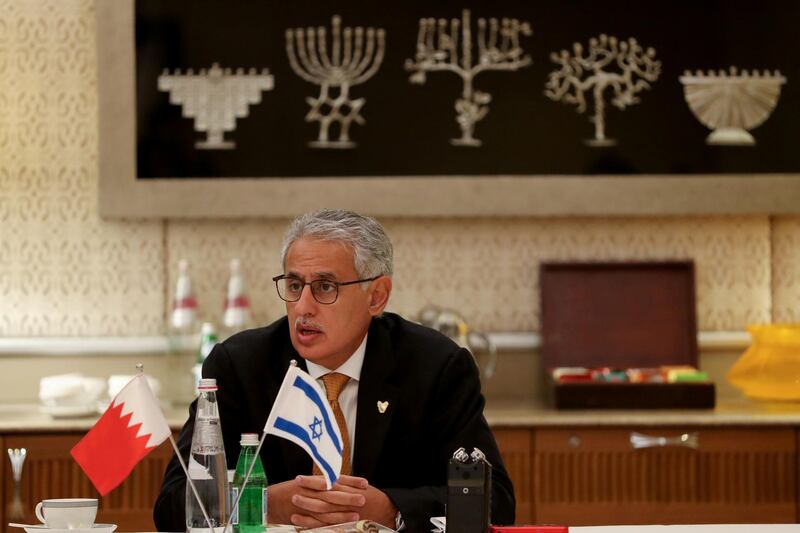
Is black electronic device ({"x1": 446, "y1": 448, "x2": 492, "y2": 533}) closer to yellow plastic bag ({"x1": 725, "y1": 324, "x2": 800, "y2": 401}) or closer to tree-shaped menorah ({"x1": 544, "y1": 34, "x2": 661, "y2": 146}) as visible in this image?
yellow plastic bag ({"x1": 725, "y1": 324, "x2": 800, "y2": 401})

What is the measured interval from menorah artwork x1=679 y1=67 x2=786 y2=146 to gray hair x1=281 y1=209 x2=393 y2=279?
2.14 m

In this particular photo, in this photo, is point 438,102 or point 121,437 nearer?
point 121,437

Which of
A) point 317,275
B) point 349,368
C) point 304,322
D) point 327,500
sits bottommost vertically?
point 327,500

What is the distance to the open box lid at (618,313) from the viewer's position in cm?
440

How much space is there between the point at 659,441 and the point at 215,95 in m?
2.01

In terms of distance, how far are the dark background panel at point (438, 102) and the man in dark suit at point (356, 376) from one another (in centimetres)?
163

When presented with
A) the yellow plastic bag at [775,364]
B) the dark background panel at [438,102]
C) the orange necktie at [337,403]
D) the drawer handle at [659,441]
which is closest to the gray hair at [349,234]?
the orange necktie at [337,403]

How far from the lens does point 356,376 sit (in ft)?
8.93

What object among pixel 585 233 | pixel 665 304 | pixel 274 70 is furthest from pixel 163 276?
pixel 665 304

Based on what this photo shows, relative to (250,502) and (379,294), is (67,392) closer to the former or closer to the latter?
(379,294)

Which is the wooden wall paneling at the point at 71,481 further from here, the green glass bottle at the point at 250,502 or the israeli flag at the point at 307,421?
the israeli flag at the point at 307,421

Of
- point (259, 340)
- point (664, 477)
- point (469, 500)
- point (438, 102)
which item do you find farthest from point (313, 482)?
point (438, 102)

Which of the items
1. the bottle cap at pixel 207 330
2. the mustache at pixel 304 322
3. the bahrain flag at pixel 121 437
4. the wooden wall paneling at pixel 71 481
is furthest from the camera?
the bottle cap at pixel 207 330

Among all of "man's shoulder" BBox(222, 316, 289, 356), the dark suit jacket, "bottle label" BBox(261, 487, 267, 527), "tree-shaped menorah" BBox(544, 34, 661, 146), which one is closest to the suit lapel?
the dark suit jacket
